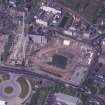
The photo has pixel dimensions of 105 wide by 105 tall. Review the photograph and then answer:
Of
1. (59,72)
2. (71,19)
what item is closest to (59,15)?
(71,19)

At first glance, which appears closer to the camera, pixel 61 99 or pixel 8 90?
pixel 61 99

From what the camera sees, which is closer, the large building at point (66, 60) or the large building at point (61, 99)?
the large building at point (61, 99)

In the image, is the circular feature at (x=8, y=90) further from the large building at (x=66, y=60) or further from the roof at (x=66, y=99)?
the roof at (x=66, y=99)

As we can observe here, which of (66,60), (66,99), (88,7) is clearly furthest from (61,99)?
(88,7)

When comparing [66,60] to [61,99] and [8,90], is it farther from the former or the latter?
[8,90]

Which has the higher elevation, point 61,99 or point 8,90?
point 8,90

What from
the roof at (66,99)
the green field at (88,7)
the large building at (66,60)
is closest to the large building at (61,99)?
the roof at (66,99)

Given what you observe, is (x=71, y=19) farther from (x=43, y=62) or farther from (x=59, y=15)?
(x=43, y=62)

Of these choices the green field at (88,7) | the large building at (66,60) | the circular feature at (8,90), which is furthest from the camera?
the green field at (88,7)

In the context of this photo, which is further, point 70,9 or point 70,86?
point 70,9

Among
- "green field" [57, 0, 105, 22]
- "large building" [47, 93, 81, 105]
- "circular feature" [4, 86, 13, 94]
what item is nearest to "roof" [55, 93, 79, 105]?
"large building" [47, 93, 81, 105]

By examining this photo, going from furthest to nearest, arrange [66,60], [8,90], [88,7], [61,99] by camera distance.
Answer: [88,7] → [66,60] → [8,90] → [61,99]
